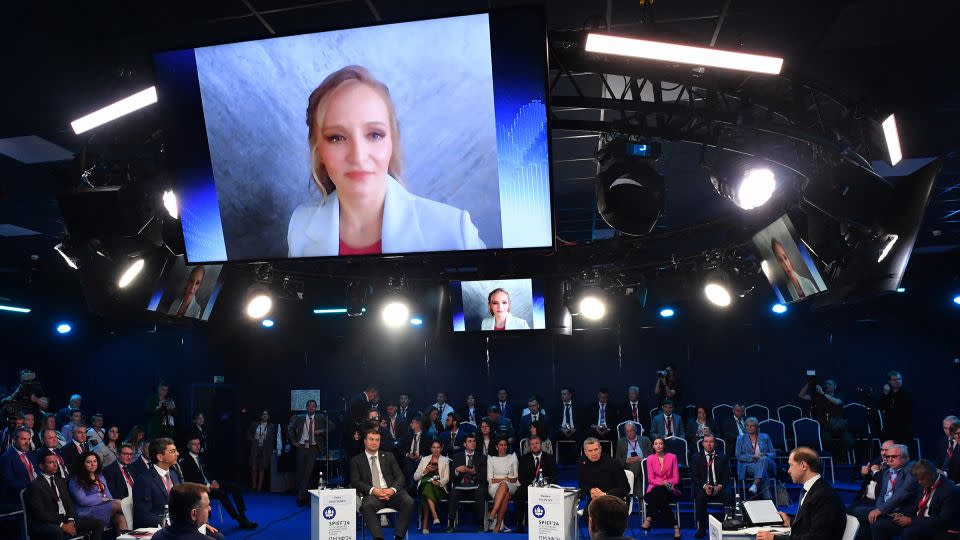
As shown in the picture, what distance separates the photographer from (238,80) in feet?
12.6

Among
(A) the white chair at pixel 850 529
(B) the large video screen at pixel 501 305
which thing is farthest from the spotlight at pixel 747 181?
(B) the large video screen at pixel 501 305

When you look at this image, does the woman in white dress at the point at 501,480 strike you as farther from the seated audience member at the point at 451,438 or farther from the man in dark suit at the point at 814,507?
the man in dark suit at the point at 814,507

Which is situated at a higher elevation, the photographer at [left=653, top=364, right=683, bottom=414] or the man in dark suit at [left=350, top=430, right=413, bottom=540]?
the photographer at [left=653, top=364, right=683, bottom=414]

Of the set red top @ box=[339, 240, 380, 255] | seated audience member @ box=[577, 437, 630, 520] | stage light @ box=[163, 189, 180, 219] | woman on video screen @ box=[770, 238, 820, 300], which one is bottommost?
seated audience member @ box=[577, 437, 630, 520]

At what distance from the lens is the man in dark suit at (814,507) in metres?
4.95

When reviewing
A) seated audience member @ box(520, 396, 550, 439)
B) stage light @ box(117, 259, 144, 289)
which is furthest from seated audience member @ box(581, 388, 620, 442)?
stage light @ box(117, 259, 144, 289)

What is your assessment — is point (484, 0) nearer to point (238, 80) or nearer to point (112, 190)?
point (238, 80)

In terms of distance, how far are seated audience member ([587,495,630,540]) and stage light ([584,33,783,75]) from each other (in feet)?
7.90

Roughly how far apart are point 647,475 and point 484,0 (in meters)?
7.27

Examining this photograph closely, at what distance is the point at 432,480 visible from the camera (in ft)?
32.1

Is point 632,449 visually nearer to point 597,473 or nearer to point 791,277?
point 597,473

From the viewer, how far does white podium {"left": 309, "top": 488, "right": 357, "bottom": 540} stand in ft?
23.5

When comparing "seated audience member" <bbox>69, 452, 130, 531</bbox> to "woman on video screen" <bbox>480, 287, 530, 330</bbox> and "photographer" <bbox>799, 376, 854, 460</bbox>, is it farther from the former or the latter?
"photographer" <bbox>799, 376, 854, 460</bbox>

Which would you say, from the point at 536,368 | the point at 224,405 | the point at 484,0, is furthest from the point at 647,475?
the point at 224,405
